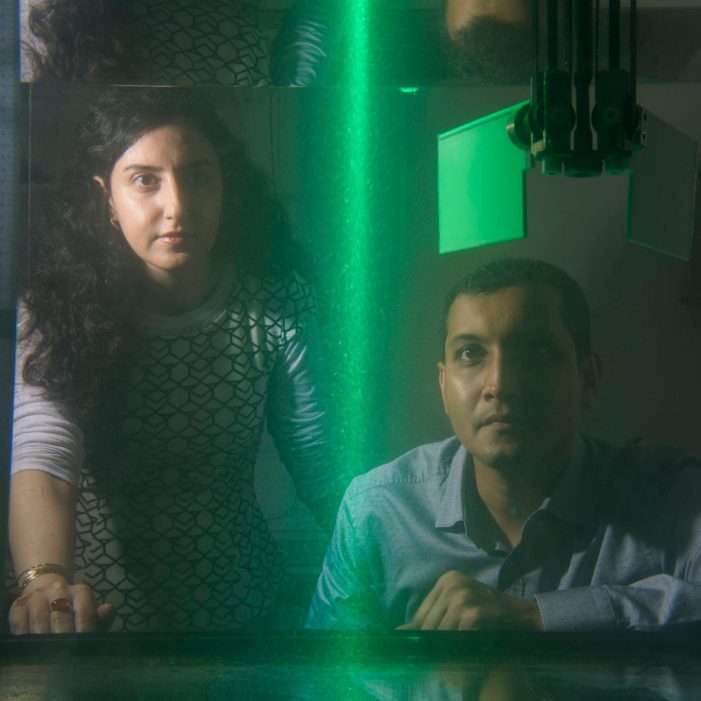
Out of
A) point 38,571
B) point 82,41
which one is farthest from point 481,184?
point 38,571

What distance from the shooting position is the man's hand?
69 centimetres

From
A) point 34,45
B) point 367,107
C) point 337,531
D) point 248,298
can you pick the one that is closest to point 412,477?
point 337,531

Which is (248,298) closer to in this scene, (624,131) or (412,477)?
(412,477)

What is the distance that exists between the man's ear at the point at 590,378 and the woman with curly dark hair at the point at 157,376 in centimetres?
21

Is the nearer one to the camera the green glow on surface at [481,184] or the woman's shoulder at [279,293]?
the green glow on surface at [481,184]

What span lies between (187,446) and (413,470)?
185 millimetres

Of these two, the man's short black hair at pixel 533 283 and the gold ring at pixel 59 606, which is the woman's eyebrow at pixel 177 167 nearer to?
the man's short black hair at pixel 533 283

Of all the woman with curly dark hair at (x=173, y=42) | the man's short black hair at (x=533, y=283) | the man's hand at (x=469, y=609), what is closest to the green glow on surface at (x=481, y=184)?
the man's short black hair at (x=533, y=283)

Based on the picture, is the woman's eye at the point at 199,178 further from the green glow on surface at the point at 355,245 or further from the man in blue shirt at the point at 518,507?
the man in blue shirt at the point at 518,507

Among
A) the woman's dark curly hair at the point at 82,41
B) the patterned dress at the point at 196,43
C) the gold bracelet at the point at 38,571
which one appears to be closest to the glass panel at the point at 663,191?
the patterned dress at the point at 196,43

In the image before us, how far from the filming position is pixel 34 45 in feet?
2.35

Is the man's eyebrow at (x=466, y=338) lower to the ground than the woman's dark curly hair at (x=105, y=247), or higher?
lower

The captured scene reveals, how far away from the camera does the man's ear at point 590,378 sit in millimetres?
698

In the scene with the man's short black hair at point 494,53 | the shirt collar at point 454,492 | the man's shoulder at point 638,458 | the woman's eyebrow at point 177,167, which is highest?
the man's short black hair at point 494,53
